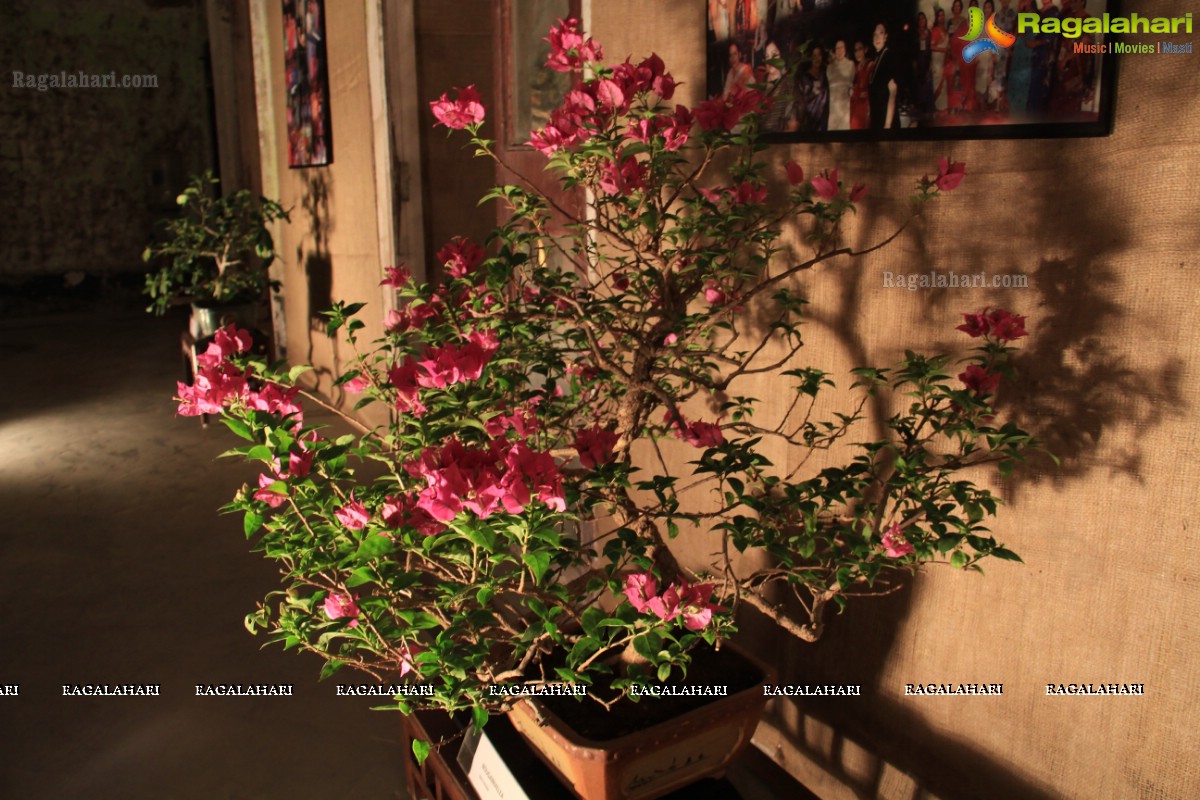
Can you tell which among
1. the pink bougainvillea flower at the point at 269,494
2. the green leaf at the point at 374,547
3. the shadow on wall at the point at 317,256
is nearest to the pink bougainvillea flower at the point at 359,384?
the pink bougainvillea flower at the point at 269,494

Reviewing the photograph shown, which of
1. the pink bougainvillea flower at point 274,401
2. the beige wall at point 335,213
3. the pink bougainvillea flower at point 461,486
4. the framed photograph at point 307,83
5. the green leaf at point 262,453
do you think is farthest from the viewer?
the framed photograph at point 307,83

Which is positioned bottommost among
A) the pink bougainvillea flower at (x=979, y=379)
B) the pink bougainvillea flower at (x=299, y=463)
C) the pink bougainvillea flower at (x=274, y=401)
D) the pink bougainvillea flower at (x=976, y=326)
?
the pink bougainvillea flower at (x=299, y=463)

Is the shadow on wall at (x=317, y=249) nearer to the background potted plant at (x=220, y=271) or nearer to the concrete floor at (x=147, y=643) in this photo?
the background potted plant at (x=220, y=271)

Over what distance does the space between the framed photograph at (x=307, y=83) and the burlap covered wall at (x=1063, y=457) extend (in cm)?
325

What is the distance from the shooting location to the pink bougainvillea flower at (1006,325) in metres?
1.17

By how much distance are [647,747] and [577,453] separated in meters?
0.46

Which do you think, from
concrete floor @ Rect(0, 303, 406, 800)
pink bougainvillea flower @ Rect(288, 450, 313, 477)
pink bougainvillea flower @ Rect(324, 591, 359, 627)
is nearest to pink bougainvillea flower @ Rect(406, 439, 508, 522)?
pink bougainvillea flower @ Rect(288, 450, 313, 477)

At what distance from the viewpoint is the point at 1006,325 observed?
117cm

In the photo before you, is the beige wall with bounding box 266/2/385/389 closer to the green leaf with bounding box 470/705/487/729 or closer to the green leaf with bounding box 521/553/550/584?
the green leaf with bounding box 470/705/487/729

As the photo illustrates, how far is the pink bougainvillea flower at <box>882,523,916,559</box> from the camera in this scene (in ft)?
3.96

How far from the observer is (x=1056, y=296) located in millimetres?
1251

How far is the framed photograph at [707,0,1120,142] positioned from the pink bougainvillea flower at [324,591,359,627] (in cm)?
98

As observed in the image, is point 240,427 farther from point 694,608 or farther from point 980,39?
point 980,39

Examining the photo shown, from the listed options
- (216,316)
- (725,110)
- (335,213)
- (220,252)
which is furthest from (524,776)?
(220,252)
